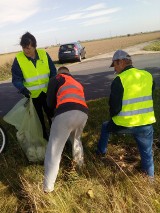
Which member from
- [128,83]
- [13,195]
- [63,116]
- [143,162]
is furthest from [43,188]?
[128,83]

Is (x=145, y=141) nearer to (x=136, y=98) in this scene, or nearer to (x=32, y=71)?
(x=136, y=98)

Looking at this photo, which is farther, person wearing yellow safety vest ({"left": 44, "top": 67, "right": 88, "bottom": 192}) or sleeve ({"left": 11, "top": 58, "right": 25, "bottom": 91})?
sleeve ({"left": 11, "top": 58, "right": 25, "bottom": 91})

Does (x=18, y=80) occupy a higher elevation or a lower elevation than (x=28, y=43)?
lower

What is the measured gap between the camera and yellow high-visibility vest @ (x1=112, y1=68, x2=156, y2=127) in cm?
370

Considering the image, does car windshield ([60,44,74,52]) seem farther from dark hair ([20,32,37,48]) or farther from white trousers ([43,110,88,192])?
white trousers ([43,110,88,192])

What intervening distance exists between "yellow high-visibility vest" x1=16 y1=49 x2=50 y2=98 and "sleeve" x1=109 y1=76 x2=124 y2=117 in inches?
61.1

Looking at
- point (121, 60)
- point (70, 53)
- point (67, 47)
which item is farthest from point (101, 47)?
point (121, 60)

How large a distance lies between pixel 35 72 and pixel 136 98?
1902 mm

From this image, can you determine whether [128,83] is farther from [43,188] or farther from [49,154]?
A: [43,188]

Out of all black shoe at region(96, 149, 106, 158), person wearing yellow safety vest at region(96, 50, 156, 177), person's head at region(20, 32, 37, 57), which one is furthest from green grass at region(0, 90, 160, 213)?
person's head at region(20, 32, 37, 57)

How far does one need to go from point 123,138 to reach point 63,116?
2.22 meters

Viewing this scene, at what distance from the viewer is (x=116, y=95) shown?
12.4 feet

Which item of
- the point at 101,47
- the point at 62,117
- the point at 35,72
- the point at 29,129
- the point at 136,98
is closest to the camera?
the point at 62,117

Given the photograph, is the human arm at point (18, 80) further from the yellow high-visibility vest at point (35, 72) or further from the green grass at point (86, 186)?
the green grass at point (86, 186)
